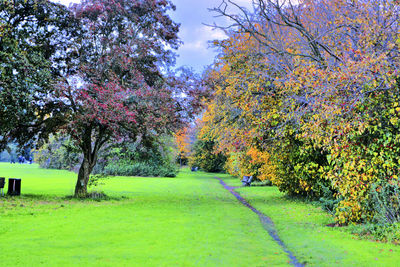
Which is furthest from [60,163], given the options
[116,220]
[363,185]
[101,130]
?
[363,185]

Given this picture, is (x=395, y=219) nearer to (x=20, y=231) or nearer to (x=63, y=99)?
→ (x=20, y=231)

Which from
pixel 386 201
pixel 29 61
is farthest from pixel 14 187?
pixel 386 201

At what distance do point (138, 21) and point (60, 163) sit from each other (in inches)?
1806

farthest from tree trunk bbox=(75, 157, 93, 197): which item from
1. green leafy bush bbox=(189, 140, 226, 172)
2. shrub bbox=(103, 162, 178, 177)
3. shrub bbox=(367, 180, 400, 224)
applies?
green leafy bush bbox=(189, 140, 226, 172)

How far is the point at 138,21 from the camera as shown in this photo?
18688 mm

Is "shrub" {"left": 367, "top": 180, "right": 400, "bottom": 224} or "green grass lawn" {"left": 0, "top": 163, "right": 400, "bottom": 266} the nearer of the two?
"green grass lawn" {"left": 0, "top": 163, "right": 400, "bottom": 266}

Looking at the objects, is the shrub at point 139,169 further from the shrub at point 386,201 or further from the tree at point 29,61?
the shrub at point 386,201

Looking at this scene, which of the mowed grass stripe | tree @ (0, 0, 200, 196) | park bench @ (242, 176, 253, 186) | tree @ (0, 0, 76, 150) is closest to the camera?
the mowed grass stripe

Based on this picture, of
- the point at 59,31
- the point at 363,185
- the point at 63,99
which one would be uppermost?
the point at 59,31

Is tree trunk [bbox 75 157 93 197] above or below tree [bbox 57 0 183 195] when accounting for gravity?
below

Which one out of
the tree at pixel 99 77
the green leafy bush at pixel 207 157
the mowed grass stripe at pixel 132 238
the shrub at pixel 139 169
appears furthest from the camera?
the green leafy bush at pixel 207 157

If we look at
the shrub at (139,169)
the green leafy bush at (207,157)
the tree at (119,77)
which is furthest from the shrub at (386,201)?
the green leafy bush at (207,157)

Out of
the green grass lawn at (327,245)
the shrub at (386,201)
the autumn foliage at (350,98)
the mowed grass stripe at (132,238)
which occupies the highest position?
the autumn foliage at (350,98)

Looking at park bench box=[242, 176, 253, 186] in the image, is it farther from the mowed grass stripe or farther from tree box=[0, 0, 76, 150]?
tree box=[0, 0, 76, 150]
